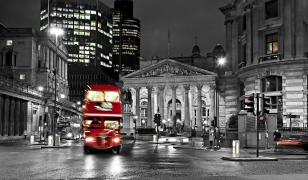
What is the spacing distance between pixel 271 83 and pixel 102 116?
25924mm

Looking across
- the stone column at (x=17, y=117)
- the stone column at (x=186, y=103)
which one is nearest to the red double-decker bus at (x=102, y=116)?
the stone column at (x=17, y=117)

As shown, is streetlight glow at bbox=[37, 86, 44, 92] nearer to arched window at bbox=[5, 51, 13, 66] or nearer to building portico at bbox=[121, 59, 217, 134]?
arched window at bbox=[5, 51, 13, 66]

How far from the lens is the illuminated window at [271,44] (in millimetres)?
53781

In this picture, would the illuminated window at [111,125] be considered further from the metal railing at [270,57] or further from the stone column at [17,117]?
the stone column at [17,117]

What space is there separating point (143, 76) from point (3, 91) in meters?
58.6

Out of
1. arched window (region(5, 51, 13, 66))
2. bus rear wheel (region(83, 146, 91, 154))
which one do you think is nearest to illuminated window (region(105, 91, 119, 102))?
bus rear wheel (region(83, 146, 91, 154))

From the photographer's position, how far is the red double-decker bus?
34.0 m

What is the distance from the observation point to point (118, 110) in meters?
34.6

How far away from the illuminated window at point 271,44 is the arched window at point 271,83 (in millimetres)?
2897

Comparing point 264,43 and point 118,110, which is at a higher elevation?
point 264,43

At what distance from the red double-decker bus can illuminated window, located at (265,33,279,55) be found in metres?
25.2

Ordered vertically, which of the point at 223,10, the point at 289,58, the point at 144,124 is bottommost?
the point at 144,124

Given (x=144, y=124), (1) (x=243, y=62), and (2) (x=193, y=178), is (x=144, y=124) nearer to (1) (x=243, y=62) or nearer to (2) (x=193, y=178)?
(1) (x=243, y=62)

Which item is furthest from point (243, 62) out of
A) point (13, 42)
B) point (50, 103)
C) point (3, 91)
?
point (13, 42)
